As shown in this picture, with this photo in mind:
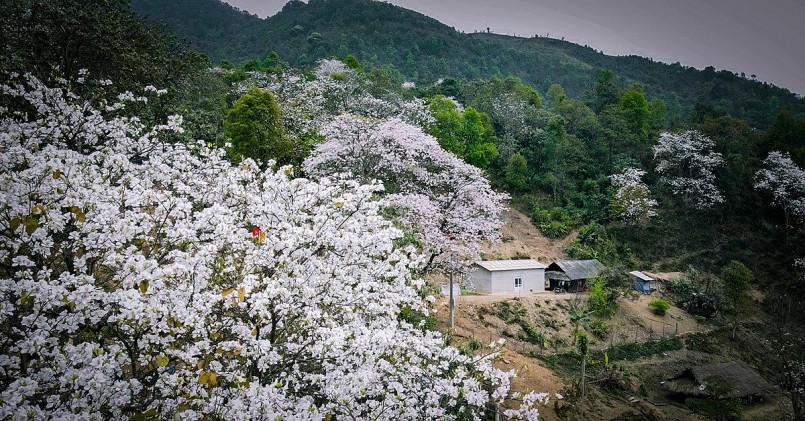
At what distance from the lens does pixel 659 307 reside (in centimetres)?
3144

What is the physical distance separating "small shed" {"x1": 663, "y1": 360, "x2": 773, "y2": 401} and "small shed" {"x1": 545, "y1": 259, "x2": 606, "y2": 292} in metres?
9.01

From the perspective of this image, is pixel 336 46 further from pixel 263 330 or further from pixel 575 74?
pixel 263 330

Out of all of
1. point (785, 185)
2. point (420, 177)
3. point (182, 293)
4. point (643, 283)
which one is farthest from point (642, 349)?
point (182, 293)

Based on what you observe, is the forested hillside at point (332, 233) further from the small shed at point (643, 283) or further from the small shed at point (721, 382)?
the small shed at point (643, 283)

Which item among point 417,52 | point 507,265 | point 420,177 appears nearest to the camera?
point 420,177

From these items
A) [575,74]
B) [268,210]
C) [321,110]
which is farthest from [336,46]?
[268,210]

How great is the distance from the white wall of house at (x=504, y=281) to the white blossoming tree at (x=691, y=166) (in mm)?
20967

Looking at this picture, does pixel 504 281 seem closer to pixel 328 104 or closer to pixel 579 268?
pixel 579 268

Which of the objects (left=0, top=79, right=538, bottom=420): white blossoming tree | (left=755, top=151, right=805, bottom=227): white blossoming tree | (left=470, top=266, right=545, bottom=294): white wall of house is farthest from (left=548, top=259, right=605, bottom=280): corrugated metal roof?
(left=0, top=79, right=538, bottom=420): white blossoming tree

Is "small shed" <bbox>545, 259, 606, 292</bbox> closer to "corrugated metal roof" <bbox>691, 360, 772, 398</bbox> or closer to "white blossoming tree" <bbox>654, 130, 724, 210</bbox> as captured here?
"corrugated metal roof" <bbox>691, 360, 772, 398</bbox>

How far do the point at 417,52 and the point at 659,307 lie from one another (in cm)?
8744

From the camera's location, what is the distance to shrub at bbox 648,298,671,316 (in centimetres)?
3141

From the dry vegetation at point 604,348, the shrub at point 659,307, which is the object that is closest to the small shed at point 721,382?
the dry vegetation at point 604,348

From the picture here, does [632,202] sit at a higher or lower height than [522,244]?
higher
